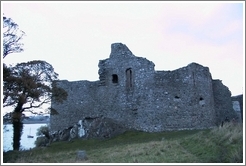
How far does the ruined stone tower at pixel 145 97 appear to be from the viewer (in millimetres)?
22594

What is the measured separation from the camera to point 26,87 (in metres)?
16.6

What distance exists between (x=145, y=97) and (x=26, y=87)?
9.75 m

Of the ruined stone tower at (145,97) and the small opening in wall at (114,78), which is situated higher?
Answer: the small opening in wall at (114,78)

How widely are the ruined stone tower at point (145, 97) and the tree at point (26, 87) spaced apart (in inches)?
200

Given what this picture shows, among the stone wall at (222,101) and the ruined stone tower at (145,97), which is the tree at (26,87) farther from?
the stone wall at (222,101)

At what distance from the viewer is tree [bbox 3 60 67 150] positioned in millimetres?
15797

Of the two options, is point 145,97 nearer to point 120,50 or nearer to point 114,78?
point 114,78

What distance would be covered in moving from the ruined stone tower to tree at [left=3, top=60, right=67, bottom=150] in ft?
16.7

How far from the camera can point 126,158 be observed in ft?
38.3

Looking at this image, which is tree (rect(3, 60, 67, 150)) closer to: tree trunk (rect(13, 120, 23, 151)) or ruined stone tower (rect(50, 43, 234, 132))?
tree trunk (rect(13, 120, 23, 151))

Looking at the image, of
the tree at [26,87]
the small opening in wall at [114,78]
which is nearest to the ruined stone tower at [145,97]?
the small opening in wall at [114,78]

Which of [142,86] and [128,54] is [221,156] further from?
[128,54]

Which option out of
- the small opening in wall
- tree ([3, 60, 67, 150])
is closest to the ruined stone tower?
the small opening in wall

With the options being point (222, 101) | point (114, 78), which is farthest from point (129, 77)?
point (222, 101)
